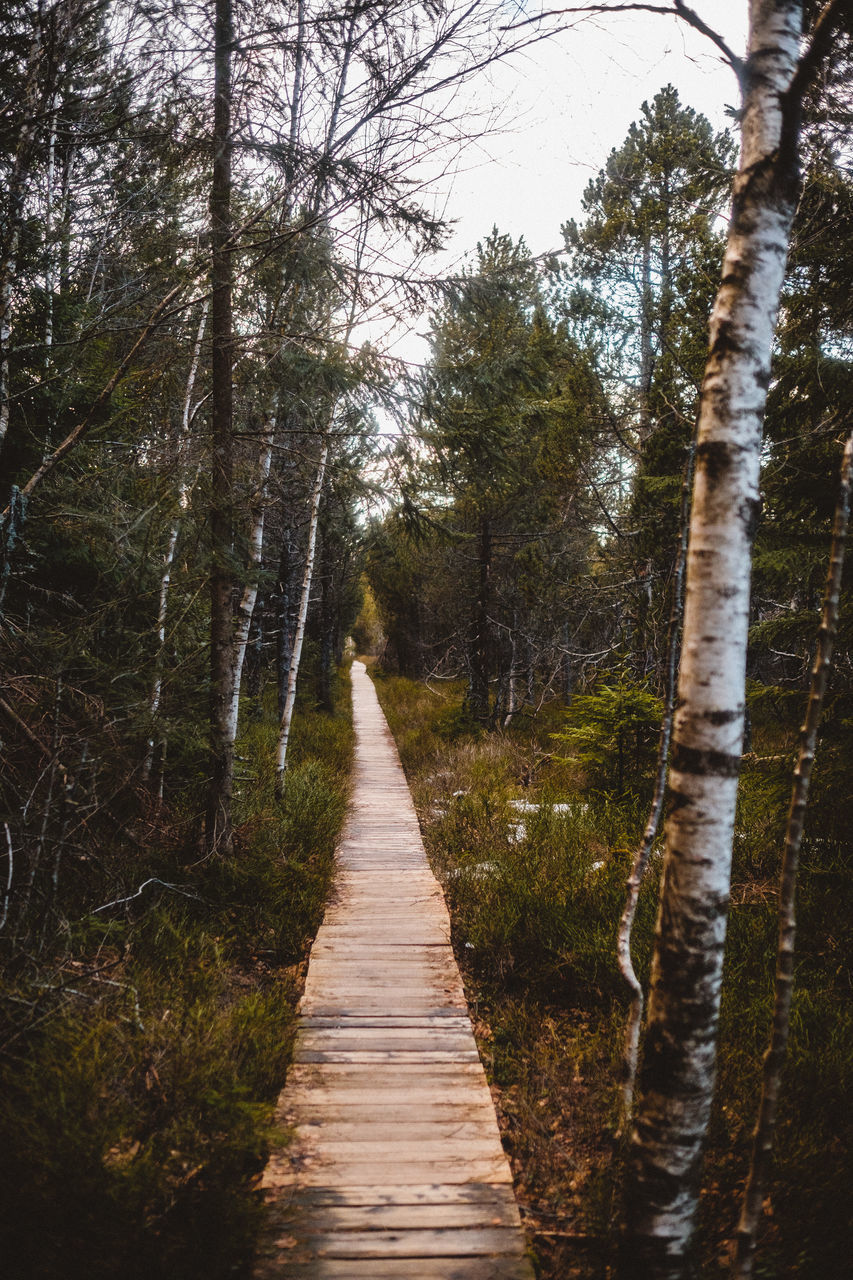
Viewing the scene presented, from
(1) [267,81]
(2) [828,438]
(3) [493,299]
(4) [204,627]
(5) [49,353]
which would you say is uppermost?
(1) [267,81]

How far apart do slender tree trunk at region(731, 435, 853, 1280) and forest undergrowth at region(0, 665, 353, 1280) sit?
1.89 m

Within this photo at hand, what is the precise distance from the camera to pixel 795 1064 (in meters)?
3.21

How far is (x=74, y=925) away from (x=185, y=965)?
825mm

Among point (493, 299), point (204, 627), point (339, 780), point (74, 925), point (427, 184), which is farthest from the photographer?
point (339, 780)

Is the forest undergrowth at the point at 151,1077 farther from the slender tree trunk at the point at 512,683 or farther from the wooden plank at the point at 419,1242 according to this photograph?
the slender tree trunk at the point at 512,683

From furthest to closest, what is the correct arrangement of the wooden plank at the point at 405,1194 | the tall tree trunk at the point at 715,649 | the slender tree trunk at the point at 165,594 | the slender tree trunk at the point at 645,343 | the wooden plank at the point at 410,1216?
the slender tree trunk at the point at 645,343, the slender tree trunk at the point at 165,594, the wooden plank at the point at 405,1194, the wooden plank at the point at 410,1216, the tall tree trunk at the point at 715,649

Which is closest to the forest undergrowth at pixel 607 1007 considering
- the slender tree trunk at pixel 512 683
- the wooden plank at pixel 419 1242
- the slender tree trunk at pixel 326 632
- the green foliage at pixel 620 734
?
the green foliage at pixel 620 734

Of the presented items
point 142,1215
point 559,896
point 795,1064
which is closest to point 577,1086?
point 795,1064

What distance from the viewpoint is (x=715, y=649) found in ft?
7.04

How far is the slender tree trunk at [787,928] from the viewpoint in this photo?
1876 millimetres

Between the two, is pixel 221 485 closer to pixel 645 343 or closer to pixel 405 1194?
pixel 405 1194

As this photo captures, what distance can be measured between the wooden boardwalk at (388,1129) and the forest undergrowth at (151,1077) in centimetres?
20

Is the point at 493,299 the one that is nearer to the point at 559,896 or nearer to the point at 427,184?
the point at 427,184

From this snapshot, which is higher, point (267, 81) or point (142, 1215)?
point (267, 81)
